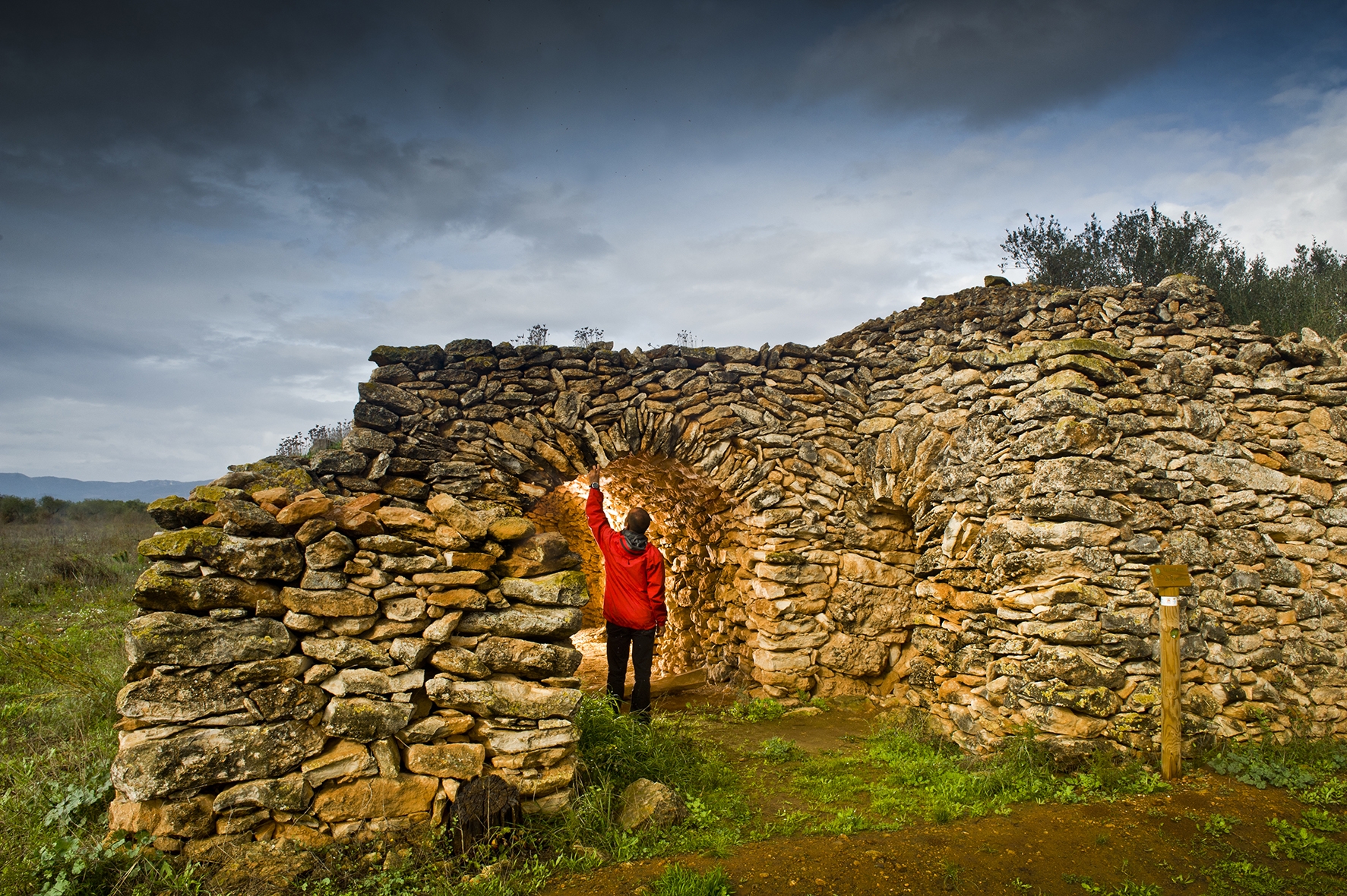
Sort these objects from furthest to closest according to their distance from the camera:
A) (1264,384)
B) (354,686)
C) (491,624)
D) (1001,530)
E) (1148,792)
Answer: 1. (1264,384)
2. (1001,530)
3. (1148,792)
4. (491,624)
5. (354,686)

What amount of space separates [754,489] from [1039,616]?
3047 mm

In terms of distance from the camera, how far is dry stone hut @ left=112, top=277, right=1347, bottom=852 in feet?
11.3

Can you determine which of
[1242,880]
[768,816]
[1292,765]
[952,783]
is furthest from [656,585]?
[1292,765]

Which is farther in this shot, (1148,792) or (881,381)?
(881,381)

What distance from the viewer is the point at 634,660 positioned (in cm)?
558

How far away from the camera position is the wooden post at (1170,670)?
14.7 feet

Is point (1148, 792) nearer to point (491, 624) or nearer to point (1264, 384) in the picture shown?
point (1264, 384)

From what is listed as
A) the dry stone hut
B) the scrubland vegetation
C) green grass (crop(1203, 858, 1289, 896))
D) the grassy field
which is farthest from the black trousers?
the scrubland vegetation


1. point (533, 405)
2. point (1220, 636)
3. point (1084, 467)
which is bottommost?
point (1220, 636)

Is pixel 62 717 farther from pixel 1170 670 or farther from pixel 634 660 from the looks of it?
pixel 1170 670

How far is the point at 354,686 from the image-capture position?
11.7 feet

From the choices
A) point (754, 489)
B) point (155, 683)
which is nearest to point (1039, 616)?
point (754, 489)

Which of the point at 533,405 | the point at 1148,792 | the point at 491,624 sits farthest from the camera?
the point at 533,405

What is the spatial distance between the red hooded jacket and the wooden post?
12.4ft
